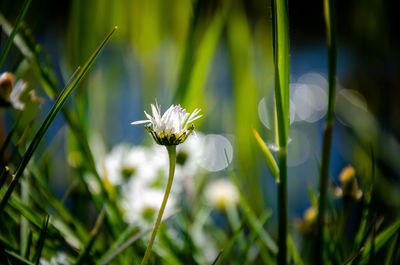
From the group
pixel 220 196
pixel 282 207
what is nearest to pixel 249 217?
pixel 282 207

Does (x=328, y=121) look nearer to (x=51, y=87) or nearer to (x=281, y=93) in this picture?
(x=281, y=93)

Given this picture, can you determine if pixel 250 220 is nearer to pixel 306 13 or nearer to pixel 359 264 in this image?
pixel 359 264

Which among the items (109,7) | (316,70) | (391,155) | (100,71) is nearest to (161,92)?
(100,71)

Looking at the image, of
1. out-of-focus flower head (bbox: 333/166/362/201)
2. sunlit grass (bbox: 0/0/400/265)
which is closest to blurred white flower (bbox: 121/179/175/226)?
sunlit grass (bbox: 0/0/400/265)

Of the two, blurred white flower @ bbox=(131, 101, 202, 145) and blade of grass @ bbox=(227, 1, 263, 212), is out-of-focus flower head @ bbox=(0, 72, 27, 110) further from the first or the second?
blade of grass @ bbox=(227, 1, 263, 212)

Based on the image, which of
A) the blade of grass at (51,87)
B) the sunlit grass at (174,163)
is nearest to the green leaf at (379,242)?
the sunlit grass at (174,163)

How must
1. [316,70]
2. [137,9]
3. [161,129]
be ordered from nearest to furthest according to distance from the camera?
1. [161,129]
2. [137,9]
3. [316,70]
